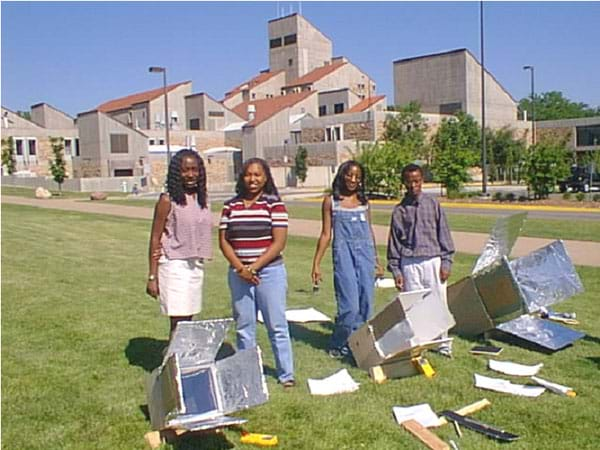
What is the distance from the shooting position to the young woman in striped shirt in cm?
541

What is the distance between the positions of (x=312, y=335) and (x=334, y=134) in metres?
54.7

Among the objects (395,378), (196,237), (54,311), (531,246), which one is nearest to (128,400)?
(196,237)

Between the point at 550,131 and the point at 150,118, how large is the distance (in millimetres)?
38937

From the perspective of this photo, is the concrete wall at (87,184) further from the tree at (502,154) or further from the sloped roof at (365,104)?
the tree at (502,154)

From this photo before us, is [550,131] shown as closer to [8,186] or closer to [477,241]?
[8,186]

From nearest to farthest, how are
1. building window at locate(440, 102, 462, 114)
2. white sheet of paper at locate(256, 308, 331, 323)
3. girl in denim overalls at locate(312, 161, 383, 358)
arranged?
girl in denim overalls at locate(312, 161, 383, 358), white sheet of paper at locate(256, 308, 331, 323), building window at locate(440, 102, 462, 114)

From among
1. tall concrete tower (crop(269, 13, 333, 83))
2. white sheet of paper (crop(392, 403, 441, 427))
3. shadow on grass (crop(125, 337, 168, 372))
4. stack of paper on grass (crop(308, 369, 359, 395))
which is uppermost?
tall concrete tower (crop(269, 13, 333, 83))

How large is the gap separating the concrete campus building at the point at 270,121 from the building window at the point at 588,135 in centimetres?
24

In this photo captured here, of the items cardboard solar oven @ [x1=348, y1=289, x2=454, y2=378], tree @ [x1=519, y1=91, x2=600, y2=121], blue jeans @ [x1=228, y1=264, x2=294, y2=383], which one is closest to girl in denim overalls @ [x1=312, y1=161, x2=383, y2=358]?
cardboard solar oven @ [x1=348, y1=289, x2=454, y2=378]

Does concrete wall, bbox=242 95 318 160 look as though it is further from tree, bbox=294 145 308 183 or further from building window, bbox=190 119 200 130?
building window, bbox=190 119 200 130

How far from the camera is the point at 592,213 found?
79.7 ft

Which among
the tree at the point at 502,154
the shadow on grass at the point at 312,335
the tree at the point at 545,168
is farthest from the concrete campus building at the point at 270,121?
the shadow on grass at the point at 312,335

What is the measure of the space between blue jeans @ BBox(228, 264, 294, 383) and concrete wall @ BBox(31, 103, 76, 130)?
7675 cm

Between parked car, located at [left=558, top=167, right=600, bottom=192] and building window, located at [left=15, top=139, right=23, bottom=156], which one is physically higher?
building window, located at [left=15, top=139, right=23, bottom=156]
